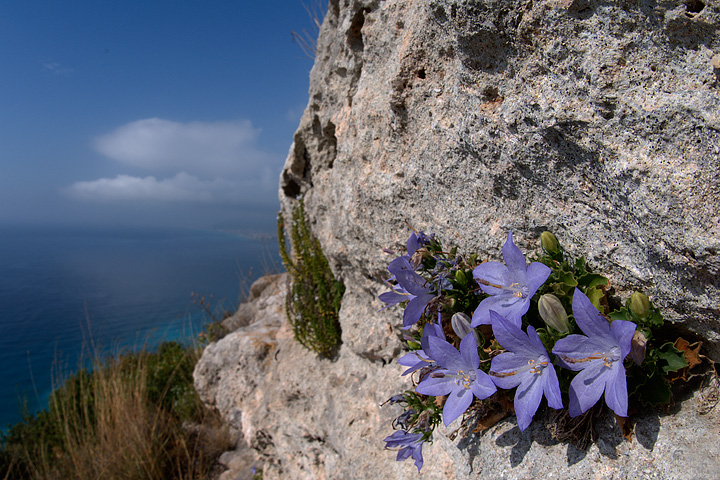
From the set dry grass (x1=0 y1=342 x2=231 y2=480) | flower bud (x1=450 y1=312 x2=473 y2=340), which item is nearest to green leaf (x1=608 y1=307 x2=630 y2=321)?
flower bud (x1=450 y1=312 x2=473 y2=340)

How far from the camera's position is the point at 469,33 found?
155 cm

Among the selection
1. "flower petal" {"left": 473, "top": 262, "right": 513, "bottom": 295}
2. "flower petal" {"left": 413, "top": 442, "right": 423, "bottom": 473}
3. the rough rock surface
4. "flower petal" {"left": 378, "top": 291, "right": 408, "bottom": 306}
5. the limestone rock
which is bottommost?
the rough rock surface

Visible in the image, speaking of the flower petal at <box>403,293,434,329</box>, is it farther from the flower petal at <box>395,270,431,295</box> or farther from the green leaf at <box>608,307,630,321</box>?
the green leaf at <box>608,307,630,321</box>

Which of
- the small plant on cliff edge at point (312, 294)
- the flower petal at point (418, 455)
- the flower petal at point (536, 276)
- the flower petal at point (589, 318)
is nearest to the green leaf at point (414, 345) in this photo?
the flower petal at point (418, 455)

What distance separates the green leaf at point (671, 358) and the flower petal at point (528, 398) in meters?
0.36

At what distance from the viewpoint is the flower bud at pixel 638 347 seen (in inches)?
42.3

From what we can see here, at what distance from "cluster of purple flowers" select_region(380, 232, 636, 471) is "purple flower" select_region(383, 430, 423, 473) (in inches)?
13.7

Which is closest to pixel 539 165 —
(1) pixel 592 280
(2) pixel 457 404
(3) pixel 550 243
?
(3) pixel 550 243

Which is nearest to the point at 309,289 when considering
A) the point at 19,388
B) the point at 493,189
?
the point at 493,189

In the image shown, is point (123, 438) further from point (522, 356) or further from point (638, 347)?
point (638, 347)

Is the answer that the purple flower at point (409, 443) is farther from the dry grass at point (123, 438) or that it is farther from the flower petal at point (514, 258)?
the dry grass at point (123, 438)

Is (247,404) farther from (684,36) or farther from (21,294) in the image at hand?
(21,294)

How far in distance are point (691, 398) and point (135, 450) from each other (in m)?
5.04

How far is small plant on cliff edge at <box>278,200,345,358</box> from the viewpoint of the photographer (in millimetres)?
3277
